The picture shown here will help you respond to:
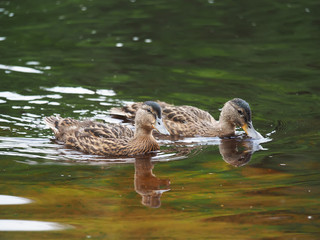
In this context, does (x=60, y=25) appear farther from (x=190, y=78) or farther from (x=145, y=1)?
(x=190, y=78)

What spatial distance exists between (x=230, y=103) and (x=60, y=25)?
312 inches

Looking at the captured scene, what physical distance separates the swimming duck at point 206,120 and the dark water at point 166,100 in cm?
33

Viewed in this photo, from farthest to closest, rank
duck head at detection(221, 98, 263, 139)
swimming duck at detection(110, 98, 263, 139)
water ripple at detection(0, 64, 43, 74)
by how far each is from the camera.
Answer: water ripple at detection(0, 64, 43, 74) < swimming duck at detection(110, 98, 263, 139) < duck head at detection(221, 98, 263, 139)

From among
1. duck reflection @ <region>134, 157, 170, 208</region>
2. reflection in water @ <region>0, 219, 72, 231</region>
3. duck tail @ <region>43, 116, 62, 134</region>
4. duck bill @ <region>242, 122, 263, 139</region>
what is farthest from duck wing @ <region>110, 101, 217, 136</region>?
reflection in water @ <region>0, 219, 72, 231</region>

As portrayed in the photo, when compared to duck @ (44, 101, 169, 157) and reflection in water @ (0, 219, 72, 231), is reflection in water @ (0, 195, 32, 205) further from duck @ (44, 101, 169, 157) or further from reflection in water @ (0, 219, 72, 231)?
duck @ (44, 101, 169, 157)

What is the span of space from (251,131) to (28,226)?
4844 millimetres

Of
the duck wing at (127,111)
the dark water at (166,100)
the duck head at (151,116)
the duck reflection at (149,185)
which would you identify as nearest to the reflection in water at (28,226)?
the dark water at (166,100)

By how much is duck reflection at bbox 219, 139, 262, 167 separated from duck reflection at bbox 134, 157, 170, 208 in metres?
1.13

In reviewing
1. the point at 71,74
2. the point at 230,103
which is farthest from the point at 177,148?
the point at 71,74

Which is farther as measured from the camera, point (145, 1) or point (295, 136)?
point (145, 1)

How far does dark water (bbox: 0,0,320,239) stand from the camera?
6.48 metres

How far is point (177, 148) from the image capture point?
975cm

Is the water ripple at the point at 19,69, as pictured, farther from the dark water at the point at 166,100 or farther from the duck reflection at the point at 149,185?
the duck reflection at the point at 149,185

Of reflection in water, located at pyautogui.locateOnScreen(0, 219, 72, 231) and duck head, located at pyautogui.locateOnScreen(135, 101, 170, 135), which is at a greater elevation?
duck head, located at pyautogui.locateOnScreen(135, 101, 170, 135)
